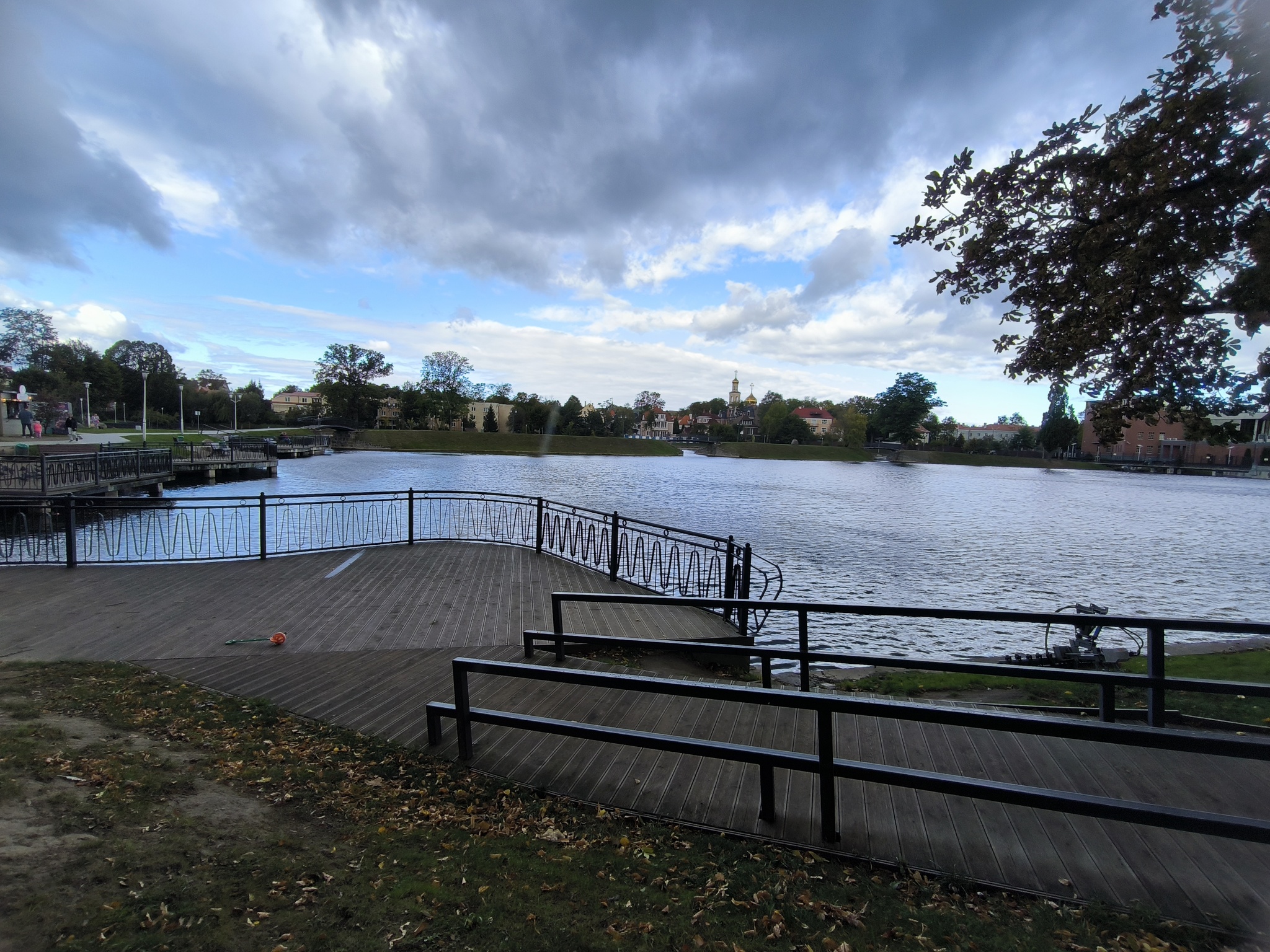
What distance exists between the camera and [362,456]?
257 feet

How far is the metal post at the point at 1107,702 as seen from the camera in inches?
175

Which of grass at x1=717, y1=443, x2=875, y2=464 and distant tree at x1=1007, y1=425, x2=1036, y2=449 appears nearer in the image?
grass at x1=717, y1=443, x2=875, y2=464

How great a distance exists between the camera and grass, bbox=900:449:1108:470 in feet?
368

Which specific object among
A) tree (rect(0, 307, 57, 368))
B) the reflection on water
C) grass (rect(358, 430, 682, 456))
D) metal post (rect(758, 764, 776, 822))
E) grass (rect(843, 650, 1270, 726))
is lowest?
the reflection on water

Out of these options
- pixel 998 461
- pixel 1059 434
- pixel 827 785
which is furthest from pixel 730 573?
pixel 1059 434

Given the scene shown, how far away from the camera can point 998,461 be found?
114 m

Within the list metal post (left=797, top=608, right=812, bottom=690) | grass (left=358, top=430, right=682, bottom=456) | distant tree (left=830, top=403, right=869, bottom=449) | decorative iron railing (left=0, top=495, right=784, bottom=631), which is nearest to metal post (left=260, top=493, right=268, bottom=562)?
decorative iron railing (left=0, top=495, right=784, bottom=631)

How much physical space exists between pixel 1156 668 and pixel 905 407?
439ft

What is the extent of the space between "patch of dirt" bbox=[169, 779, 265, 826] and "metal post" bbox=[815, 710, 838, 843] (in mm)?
2968

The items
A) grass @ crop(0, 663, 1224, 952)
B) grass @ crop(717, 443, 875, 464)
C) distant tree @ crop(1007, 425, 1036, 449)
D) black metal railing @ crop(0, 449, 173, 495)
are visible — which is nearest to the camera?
grass @ crop(0, 663, 1224, 952)

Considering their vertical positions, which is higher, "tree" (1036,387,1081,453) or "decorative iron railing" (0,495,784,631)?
"tree" (1036,387,1081,453)

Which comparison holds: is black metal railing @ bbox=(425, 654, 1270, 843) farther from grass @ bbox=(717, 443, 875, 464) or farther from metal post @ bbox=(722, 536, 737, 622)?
grass @ bbox=(717, 443, 875, 464)

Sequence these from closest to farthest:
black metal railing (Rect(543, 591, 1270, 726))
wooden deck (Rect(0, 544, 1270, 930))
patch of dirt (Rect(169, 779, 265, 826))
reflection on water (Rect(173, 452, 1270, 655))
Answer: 1. wooden deck (Rect(0, 544, 1270, 930))
2. patch of dirt (Rect(169, 779, 265, 826))
3. black metal railing (Rect(543, 591, 1270, 726))
4. reflection on water (Rect(173, 452, 1270, 655))

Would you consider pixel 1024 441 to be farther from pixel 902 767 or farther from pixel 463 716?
pixel 463 716
